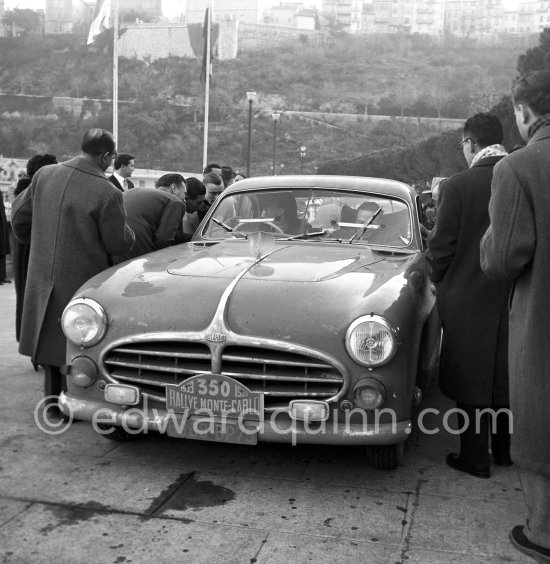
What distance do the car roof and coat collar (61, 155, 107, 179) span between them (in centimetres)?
105

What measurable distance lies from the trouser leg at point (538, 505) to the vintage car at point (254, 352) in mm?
1015

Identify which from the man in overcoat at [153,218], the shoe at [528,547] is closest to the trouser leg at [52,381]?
the man in overcoat at [153,218]

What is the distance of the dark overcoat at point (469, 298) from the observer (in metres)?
4.32

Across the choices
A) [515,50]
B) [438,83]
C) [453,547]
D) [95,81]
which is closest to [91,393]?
[453,547]

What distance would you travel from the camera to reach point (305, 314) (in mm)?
4047

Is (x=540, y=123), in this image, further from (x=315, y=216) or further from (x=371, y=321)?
(x=315, y=216)

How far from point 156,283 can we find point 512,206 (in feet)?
6.51

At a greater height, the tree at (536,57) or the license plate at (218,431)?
the tree at (536,57)

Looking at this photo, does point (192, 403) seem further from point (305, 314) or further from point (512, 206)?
point (512, 206)

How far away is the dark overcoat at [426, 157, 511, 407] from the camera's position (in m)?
4.32

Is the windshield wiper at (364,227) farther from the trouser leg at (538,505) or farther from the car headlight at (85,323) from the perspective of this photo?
the trouser leg at (538,505)

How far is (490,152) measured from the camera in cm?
450

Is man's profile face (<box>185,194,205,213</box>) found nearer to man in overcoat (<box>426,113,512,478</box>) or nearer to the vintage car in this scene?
the vintage car

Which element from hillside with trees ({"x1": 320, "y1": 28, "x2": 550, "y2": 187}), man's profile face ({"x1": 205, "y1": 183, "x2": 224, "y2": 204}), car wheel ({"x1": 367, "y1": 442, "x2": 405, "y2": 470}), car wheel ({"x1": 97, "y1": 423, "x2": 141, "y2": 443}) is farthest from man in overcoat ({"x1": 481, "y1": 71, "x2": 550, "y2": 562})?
hillside with trees ({"x1": 320, "y1": 28, "x2": 550, "y2": 187})
